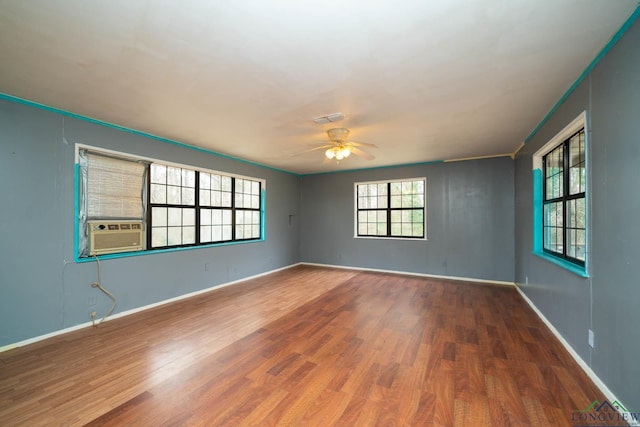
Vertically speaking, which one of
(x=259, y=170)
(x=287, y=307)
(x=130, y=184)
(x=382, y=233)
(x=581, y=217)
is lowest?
(x=287, y=307)

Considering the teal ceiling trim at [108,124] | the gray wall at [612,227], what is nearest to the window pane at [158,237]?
the teal ceiling trim at [108,124]

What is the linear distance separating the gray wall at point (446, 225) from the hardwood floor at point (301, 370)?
5.42 feet

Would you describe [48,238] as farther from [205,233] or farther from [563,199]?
[563,199]

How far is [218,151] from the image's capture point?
4.79m

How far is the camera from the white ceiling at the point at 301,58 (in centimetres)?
155

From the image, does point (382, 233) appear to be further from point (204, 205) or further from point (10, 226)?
point (10, 226)

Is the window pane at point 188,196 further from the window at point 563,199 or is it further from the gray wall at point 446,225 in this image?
the window at point 563,199

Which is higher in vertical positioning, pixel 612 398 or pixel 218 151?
pixel 218 151

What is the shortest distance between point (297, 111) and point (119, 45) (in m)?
1.65

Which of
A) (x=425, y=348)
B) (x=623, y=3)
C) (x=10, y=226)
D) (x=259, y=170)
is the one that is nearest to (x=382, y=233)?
(x=259, y=170)

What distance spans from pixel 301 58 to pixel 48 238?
11.4ft

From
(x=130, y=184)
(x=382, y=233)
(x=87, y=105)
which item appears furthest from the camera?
(x=382, y=233)

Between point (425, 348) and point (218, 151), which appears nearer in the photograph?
point (425, 348)

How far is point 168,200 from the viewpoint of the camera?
420cm
